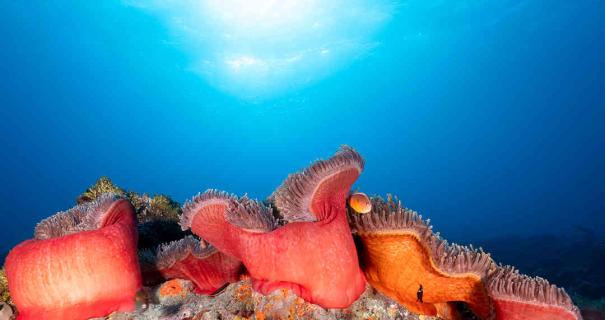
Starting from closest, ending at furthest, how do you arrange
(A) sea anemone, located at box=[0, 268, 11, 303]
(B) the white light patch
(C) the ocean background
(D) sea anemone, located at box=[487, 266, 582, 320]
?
(D) sea anemone, located at box=[487, 266, 582, 320] → (A) sea anemone, located at box=[0, 268, 11, 303] → (B) the white light patch → (C) the ocean background

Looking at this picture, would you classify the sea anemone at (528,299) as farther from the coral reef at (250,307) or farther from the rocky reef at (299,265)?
the coral reef at (250,307)

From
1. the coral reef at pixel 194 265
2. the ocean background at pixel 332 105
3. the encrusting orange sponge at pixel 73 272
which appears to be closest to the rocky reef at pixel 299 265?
the encrusting orange sponge at pixel 73 272

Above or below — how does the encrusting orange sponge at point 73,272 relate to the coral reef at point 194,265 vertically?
below

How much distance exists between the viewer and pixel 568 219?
47.0 m

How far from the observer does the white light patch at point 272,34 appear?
52375 millimetres

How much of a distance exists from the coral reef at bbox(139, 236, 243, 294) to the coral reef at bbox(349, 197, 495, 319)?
1252 mm

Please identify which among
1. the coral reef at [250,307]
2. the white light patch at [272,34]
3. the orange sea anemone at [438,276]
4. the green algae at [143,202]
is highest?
the white light patch at [272,34]

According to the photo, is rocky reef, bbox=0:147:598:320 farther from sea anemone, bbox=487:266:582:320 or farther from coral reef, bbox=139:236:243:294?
coral reef, bbox=139:236:243:294

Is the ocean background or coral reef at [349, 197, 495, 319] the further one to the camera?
the ocean background

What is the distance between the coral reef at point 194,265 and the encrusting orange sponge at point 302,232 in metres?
0.48

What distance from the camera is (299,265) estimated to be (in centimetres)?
228

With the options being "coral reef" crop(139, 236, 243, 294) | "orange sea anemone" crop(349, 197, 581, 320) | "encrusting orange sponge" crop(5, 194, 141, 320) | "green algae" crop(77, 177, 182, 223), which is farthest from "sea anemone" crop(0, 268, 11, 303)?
"orange sea anemone" crop(349, 197, 581, 320)

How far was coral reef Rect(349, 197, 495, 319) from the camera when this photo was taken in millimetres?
2240

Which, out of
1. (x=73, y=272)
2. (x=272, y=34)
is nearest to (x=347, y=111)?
(x=272, y=34)
